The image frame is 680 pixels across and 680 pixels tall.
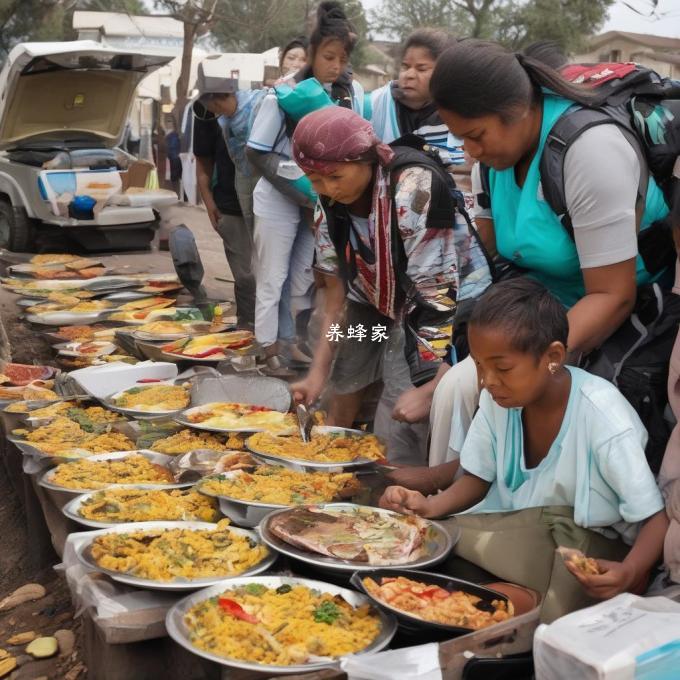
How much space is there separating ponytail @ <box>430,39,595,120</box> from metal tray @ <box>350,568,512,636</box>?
126cm

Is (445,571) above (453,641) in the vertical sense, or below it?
below

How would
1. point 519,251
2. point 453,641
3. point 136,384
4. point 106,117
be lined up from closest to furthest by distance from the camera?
point 453,641
point 519,251
point 136,384
point 106,117

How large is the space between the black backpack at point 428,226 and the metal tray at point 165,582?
0.93 meters

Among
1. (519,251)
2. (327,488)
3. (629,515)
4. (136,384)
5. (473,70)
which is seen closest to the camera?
(629,515)

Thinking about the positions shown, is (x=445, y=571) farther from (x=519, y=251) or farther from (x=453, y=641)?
(x=519, y=251)

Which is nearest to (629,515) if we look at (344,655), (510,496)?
(510,496)

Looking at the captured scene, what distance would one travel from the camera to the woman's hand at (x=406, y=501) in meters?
2.81

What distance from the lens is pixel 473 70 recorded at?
8.73ft

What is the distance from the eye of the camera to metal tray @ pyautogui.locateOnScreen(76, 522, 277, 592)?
8.26 ft

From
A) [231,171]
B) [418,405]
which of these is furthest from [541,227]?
[231,171]

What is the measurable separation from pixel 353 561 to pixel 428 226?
48.9 inches

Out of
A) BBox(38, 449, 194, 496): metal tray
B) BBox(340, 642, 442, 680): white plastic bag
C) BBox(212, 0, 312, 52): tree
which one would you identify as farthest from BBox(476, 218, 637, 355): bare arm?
BBox(212, 0, 312, 52): tree

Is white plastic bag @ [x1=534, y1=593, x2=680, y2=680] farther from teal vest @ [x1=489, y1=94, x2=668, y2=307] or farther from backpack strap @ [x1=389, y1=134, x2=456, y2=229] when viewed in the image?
backpack strap @ [x1=389, y1=134, x2=456, y2=229]

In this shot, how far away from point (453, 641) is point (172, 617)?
698 mm
